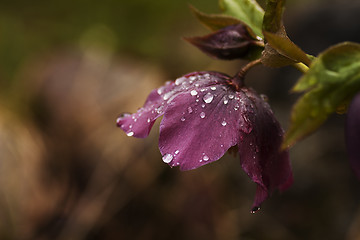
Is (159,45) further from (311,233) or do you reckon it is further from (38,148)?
(311,233)

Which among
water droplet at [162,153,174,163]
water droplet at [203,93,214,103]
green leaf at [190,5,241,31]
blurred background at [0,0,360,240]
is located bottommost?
blurred background at [0,0,360,240]

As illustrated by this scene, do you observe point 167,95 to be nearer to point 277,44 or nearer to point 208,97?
point 208,97

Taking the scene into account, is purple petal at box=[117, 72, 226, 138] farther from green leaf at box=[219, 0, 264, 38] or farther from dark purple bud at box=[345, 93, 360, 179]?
dark purple bud at box=[345, 93, 360, 179]

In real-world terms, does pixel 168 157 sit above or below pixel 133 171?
above

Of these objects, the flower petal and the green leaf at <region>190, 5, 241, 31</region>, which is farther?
the green leaf at <region>190, 5, 241, 31</region>

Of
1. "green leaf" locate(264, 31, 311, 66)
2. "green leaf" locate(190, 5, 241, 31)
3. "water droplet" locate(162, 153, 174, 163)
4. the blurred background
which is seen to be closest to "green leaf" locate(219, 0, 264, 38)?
"green leaf" locate(190, 5, 241, 31)

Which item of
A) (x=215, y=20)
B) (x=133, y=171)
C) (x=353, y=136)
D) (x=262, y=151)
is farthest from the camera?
(x=133, y=171)

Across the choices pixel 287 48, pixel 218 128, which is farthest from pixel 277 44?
pixel 218 128
